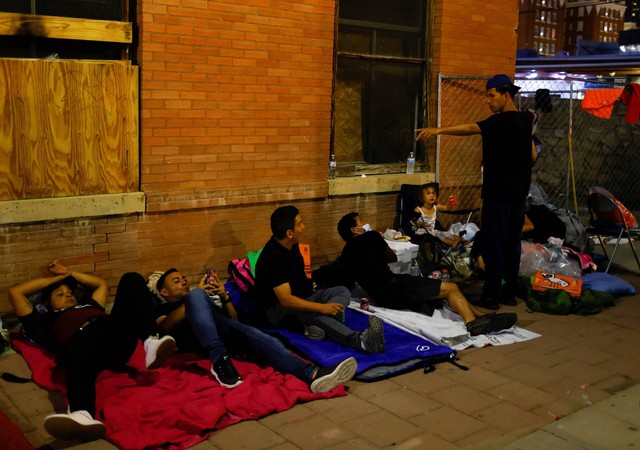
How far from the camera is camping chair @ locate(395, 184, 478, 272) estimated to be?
9.54 m

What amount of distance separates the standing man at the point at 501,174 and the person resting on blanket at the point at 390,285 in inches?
38.9

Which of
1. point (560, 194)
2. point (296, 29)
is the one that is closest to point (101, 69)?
point (296, 29)


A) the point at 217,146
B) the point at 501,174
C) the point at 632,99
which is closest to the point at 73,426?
the point at 217,146

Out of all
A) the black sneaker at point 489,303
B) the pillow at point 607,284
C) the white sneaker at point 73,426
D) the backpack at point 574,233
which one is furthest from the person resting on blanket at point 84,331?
the backpack at point 574,233

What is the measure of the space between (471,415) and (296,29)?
4.82 m

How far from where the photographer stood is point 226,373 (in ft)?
19.5

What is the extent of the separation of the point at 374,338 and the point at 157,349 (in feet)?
5.92

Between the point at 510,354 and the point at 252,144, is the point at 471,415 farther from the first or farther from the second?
the point at 252,144

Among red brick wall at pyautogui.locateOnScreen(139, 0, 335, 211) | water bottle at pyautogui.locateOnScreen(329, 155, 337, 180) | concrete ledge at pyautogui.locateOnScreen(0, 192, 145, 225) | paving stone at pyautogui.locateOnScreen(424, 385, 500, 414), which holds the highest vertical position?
red brick wall at pyautogui.locateOnScreen(139, 0, 335, 211)

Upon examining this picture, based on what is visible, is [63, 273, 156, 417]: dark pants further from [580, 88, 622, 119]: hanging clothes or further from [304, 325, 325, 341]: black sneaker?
[580, 88, 622, 119]: hanging clothes

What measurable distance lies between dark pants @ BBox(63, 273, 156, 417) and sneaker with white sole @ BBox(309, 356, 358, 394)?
51.0 inches

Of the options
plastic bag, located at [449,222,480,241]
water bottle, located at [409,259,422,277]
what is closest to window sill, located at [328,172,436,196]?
plastic bag, located at [449,222,480,241]

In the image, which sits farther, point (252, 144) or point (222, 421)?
point (252, 144)

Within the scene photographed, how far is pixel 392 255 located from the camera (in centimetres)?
790
